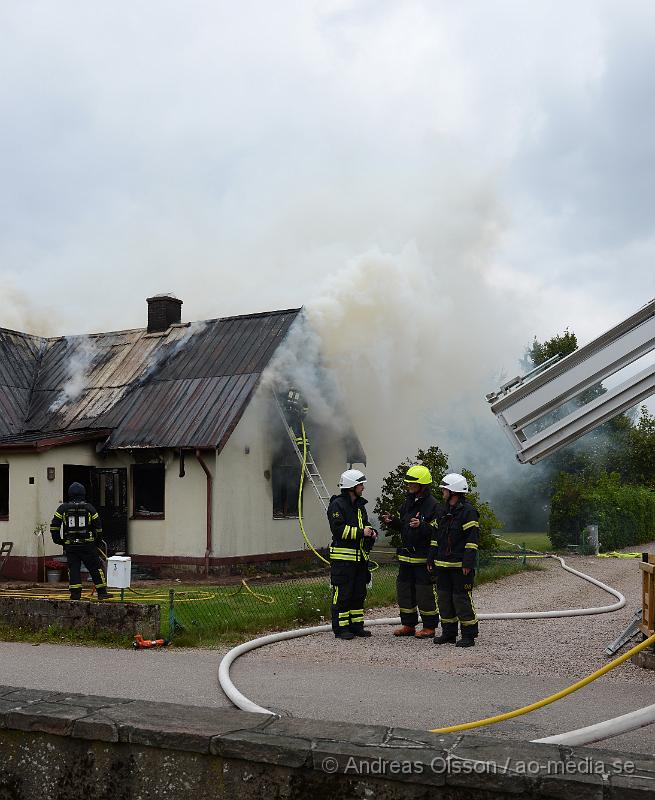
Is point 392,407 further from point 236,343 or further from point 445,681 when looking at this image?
point 445,681

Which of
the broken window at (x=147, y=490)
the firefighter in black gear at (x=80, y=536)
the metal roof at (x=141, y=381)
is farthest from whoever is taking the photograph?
the broken window at (x=147, y=490)

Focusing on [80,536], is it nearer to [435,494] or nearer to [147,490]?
[147,490]

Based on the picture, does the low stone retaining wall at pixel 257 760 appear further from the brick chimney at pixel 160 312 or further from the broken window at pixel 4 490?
the brick chimney at pixel 160 312

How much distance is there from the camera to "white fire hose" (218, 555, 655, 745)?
4980 mm

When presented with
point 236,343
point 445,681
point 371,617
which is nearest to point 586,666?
point 445,681

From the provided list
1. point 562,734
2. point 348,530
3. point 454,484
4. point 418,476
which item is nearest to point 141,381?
point 348,530

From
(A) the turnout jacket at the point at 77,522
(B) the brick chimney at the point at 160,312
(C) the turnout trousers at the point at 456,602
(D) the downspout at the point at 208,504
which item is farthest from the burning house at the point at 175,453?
(C) the turnout trousers at the point at 456,602

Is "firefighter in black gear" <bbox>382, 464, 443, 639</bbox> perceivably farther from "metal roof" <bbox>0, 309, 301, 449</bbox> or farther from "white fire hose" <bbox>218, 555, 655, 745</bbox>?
"metal roof" <bbox>0, 309, 301, 449</bbox>

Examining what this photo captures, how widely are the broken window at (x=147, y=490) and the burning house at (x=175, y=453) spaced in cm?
2

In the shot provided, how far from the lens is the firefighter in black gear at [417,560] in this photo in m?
9.77

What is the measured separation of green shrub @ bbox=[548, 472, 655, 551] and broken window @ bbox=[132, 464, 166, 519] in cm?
1264

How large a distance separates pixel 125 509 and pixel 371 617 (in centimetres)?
784

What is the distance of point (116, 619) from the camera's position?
9.38 meters

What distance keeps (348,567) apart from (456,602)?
4.21ft
